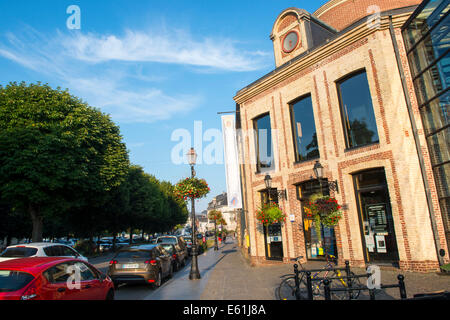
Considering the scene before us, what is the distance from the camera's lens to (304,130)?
14734 millimetres

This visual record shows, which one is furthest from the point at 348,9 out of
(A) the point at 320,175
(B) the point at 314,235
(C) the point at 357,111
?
(B) the point at 314,235

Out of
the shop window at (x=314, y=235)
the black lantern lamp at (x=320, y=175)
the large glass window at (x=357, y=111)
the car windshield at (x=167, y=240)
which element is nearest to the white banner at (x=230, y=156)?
the shop window at (x=314, y=235)

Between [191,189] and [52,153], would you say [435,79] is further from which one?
[52,153]

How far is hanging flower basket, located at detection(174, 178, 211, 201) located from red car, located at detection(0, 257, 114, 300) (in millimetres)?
7452

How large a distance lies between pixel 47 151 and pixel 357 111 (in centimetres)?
1620

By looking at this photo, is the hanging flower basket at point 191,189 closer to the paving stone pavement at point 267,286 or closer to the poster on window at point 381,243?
the paving stone pavement at point 267,286

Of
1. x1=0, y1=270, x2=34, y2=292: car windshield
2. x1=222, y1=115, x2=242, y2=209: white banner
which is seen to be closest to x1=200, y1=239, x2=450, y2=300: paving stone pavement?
x1=0, y1=270, x2=34, y2=292: car windshield

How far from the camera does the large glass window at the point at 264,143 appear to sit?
53.4ft

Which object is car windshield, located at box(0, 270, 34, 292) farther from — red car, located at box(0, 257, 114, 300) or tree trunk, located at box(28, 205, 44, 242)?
tree trunk, located at box(28, 205, 44, 242)

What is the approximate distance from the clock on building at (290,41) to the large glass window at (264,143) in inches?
154

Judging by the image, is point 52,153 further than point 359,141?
Yes

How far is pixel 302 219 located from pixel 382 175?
422 centimetres
